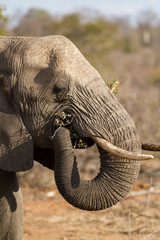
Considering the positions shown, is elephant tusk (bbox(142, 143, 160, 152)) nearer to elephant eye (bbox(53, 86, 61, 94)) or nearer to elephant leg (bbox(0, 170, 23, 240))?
elephant eye (bbox(53, 86, 61, 94))

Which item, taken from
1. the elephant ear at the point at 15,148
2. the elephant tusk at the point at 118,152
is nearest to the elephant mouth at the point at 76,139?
the elephant tusk at the point at 118,152

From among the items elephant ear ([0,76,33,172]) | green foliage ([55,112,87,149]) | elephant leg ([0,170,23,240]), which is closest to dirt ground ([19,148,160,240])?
elephant leg ([0,170,23,240])

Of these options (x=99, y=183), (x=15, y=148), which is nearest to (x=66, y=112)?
(x=15, y=148)

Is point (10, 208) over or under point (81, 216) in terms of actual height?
over

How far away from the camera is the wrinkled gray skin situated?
3.09m

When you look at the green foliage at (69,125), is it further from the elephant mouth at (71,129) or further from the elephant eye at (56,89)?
the elephant eye at (56,89)

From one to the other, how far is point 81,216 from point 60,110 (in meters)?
3.05

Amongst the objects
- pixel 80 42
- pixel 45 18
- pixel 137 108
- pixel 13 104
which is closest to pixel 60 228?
pixel 13 104

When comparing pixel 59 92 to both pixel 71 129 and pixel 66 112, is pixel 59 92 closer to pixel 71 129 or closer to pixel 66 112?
pixel 66 112

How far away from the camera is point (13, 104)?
3.32 m

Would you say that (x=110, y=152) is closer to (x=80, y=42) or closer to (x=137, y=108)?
(x=137, y=108)

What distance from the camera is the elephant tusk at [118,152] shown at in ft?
9.50

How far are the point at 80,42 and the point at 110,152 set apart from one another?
22134 mm

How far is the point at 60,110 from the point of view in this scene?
324 centimetres
